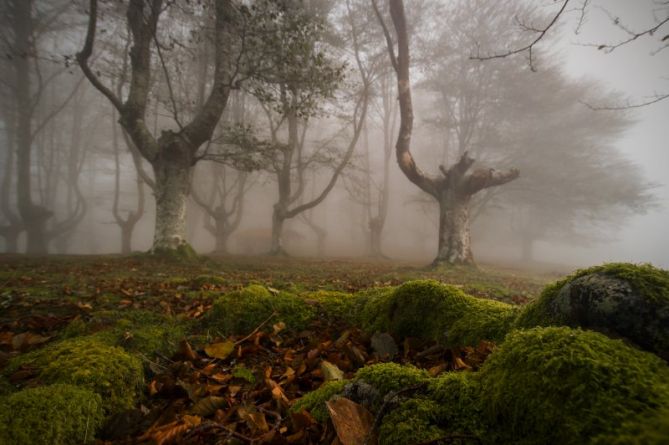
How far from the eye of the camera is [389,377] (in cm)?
143

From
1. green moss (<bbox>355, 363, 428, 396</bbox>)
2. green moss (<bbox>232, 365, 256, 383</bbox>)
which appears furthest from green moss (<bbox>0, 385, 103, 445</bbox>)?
green moss (<bbox>355, 363, 428, 396</bbox>)

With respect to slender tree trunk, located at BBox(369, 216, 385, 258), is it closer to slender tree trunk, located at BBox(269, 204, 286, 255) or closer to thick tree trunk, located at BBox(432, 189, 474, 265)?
slender tree trunk, located at BBox(269, 204, 286, 255)

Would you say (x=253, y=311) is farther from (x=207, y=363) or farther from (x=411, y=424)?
(x=411, y=424)

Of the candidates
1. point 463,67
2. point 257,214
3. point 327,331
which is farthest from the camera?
point 257,214

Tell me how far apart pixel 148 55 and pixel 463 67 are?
17.8 metres

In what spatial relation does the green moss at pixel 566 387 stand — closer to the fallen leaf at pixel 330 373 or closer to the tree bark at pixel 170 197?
the fallen leaf at pixel 330 373

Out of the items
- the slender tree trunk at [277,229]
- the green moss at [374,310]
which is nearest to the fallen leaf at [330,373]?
the green moss at [374,310]

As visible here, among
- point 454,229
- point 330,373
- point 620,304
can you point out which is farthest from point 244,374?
point 454,229

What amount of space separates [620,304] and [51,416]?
245 cm

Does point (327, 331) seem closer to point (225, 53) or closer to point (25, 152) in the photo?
point (225, 53)

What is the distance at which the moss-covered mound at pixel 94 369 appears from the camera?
1.66 metres

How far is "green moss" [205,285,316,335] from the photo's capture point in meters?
2.82

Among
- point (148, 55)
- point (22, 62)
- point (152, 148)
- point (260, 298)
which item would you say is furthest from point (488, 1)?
point (22, 62)

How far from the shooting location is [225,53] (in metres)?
9.09
